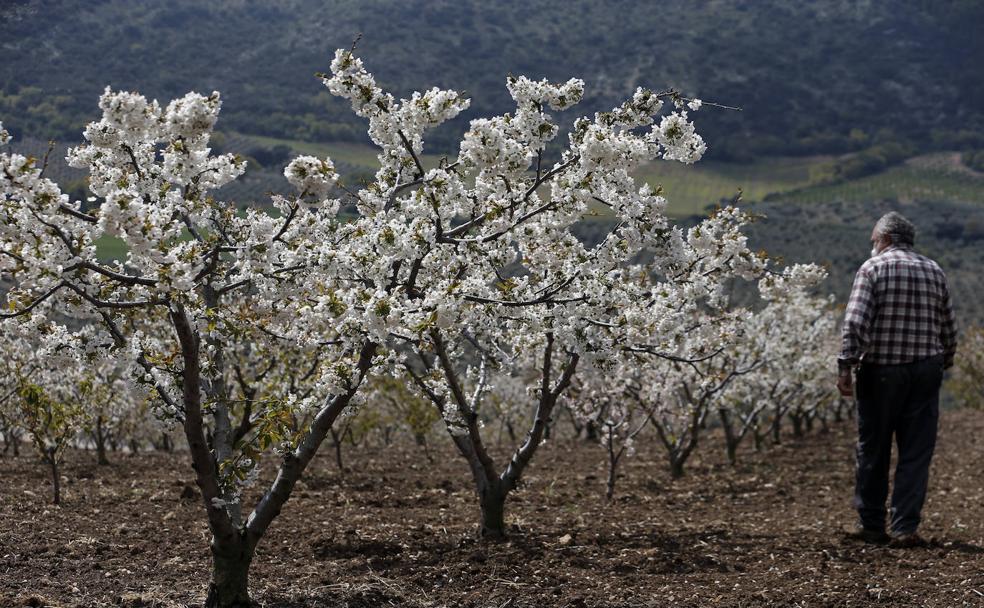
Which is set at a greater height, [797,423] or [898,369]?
[898,369]

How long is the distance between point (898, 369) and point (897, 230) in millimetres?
944

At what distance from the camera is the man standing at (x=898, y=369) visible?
5.55m

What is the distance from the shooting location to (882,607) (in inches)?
175

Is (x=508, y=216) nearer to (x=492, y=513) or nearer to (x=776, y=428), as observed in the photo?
(x=492, y=513)

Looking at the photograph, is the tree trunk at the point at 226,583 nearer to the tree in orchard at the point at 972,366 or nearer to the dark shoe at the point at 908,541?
the dark shoe at the point at 908,541

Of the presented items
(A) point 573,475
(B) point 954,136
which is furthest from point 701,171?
(A) point 573,475

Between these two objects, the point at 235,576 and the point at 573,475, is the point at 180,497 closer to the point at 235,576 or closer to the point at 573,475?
the point at 235,576

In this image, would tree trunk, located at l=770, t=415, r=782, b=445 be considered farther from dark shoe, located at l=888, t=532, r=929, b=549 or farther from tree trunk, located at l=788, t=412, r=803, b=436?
dark shoe, located at l=888, t=532, r=929, b=549

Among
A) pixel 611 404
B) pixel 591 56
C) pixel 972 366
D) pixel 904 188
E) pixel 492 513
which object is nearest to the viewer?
pixel 492 513

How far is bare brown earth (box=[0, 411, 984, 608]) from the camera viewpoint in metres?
Answer: 4.69

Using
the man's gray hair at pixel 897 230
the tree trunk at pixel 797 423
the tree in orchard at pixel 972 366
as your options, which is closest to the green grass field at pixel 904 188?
the tree in orchard at pixel 972 366

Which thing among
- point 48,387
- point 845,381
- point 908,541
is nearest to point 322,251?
point 845,381

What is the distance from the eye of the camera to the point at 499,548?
5699 mm

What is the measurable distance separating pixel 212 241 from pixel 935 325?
4458 millimetres
